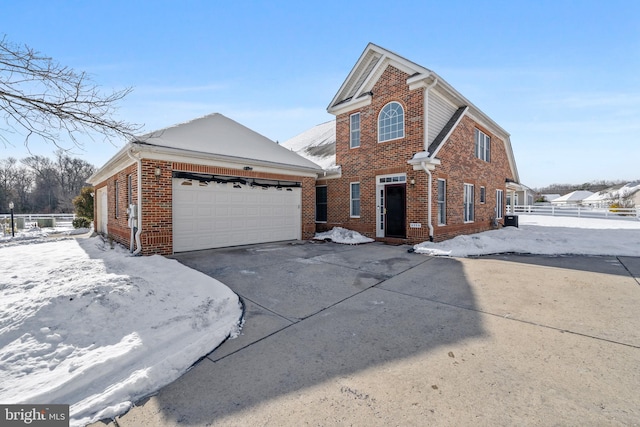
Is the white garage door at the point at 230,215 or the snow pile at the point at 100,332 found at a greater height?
the white garage door at the point at 230,215

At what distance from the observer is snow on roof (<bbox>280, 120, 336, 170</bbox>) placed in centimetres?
1450

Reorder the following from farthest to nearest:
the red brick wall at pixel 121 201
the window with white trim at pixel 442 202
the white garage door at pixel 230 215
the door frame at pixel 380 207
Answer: the door frame at pixel 380 207
the window with white trim at pixel 442 202
the white garage door at pixel 230 215
the red brick wall at pixel 121 201

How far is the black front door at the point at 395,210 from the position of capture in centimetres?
1081

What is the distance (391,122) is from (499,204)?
36.3ft

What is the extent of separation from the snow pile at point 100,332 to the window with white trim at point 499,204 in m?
17.4

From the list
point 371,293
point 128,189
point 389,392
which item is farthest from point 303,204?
point 389,392

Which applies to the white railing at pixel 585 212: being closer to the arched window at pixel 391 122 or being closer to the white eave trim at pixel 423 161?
the white eave trim at pixel 423 161

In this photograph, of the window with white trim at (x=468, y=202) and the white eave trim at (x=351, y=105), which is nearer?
the white eave trim at (x=351, y=105)

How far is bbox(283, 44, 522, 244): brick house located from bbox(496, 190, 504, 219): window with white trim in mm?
3511

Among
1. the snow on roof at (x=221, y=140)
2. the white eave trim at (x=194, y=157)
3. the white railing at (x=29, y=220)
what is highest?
the snow on roof at (x=221, y=140)

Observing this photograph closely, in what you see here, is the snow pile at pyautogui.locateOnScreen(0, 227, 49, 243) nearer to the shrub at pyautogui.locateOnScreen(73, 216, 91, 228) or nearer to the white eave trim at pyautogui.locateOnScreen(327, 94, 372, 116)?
the shrub at pyautogui.locateOnScreen(73, 216, 91, 228)

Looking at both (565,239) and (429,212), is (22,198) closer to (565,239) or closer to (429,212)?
(429,212)

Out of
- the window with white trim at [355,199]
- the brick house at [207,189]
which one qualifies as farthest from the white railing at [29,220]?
the window with white trim at [355,199]

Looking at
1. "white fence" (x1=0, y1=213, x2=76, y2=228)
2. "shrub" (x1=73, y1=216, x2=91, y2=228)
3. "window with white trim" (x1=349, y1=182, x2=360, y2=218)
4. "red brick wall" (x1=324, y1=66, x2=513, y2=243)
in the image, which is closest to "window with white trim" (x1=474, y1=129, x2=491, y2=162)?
"red brick wall" (x1=324, y1=66, x2=513, y2=243)
